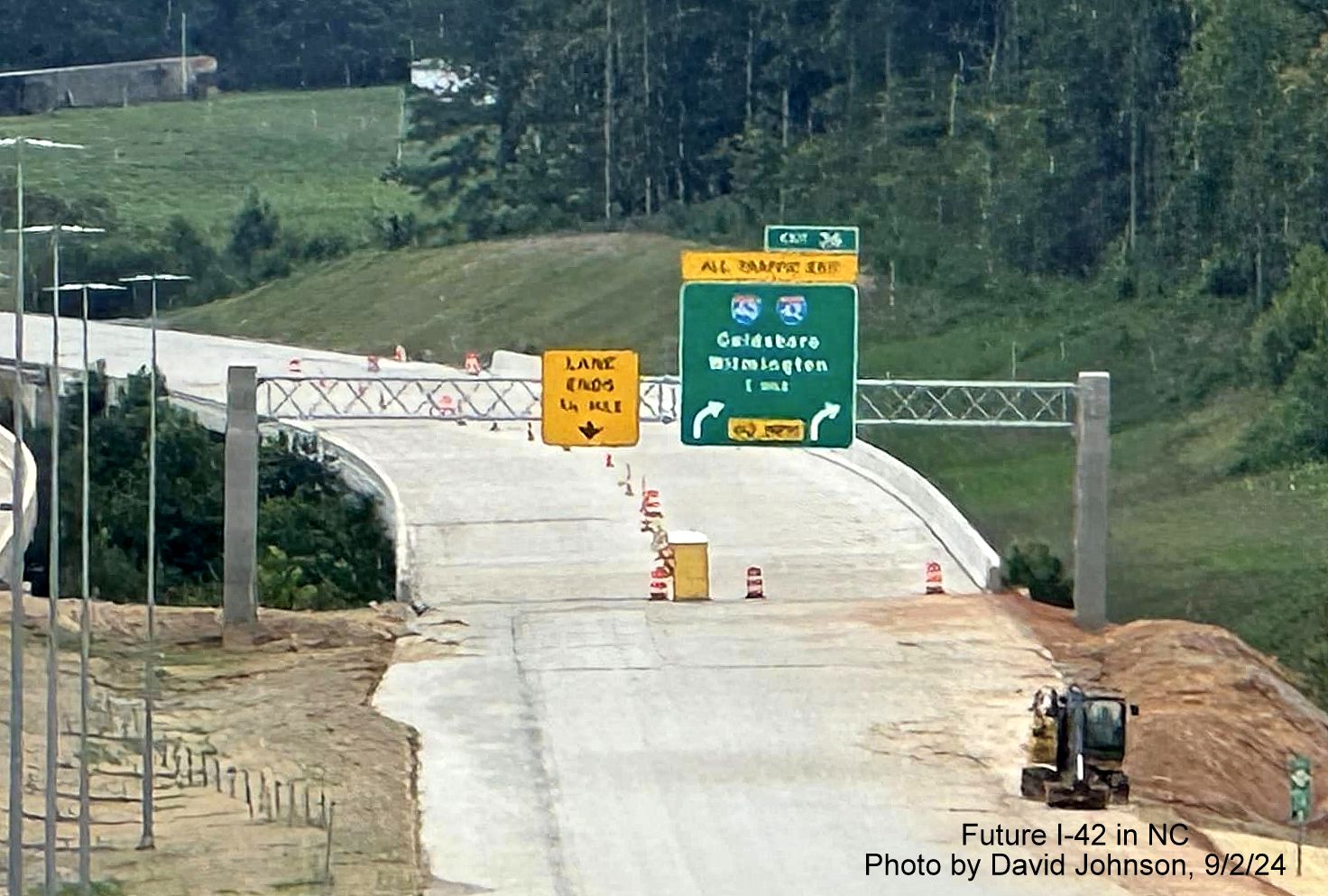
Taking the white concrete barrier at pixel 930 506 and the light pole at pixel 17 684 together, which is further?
the white concrete barrier at pixel 930 506

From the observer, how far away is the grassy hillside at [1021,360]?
51844 mm

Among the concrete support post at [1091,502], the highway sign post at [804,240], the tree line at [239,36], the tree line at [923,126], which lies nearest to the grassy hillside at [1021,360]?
the tree line at [923,126]

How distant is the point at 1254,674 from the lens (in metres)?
37.8

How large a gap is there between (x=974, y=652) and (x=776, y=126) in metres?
55.8

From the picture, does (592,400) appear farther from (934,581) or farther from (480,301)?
(480,301)

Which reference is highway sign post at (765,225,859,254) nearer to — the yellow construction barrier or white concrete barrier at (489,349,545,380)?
the yellow construction barrier

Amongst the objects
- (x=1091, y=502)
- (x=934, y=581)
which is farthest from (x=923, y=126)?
(x=1091, y=502)

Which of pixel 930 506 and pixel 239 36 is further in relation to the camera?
pixel 239 36

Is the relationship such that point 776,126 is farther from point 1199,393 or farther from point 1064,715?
point 1064,715

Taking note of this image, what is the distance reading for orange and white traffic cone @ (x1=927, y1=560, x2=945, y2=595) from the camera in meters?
43.8

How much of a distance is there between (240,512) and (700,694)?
26.1 ft

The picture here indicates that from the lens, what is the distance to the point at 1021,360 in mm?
71188

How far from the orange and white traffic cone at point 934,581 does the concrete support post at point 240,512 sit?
32.4ft

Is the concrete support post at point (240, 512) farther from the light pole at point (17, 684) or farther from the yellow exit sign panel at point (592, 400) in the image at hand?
the light pole at point (17, 684)
